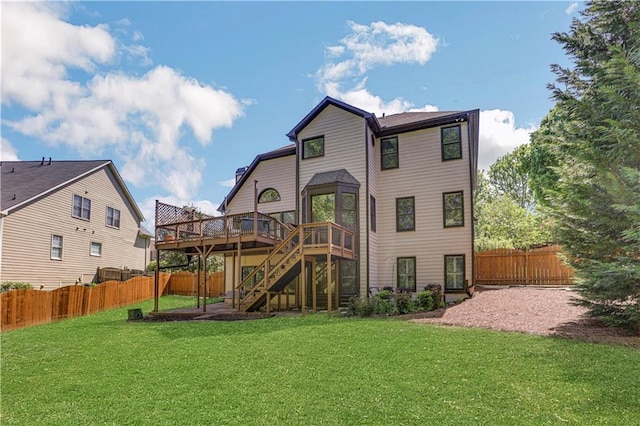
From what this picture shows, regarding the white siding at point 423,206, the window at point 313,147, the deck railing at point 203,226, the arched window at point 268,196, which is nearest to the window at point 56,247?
the deck railing at point 203,226

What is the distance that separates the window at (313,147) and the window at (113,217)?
50.4 ft

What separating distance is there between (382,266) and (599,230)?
27.7ft

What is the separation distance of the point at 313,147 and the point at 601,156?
1063 cm

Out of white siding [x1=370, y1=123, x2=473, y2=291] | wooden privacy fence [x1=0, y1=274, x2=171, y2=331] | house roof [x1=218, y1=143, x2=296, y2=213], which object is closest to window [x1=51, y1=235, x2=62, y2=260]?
wooden privacy fence [x1=0, y1=274, x2=171, y2=331]

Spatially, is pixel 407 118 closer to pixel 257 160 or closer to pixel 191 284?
pixel 257 160

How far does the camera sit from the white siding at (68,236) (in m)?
17.6

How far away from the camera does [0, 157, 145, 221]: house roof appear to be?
18.3m

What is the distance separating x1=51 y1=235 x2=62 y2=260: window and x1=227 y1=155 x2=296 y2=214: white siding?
31.9 feet

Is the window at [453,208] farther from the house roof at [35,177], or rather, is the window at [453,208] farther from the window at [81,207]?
the window at [81,207]

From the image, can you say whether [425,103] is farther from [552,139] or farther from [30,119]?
[30,119]

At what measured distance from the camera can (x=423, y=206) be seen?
49.1 ft

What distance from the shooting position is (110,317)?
13.6 metres

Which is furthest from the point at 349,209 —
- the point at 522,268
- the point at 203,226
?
the point at 522,268

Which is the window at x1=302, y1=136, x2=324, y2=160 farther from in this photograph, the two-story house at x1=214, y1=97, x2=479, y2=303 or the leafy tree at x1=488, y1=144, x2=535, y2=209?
the leafy tree at x1=488, y1=144, x2=535, y2=209
